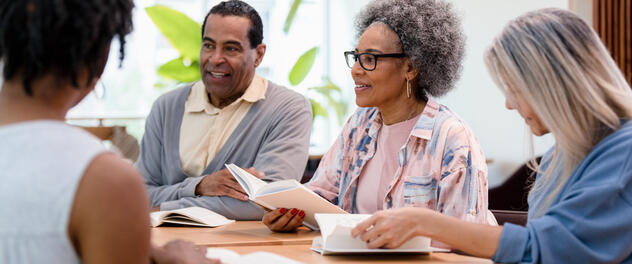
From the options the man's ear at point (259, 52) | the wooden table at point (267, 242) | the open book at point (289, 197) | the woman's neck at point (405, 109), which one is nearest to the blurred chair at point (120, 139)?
the man's ear at point (259, 52)

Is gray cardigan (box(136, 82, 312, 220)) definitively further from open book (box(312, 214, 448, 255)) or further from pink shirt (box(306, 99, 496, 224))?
open book (box(312, 214, 448, 255))

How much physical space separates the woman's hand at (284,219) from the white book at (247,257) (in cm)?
41

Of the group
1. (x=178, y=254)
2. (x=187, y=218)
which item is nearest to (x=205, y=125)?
(x=187, y=218)

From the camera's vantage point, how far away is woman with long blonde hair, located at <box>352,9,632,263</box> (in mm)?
1276

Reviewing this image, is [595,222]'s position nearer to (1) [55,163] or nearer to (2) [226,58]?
(1) [55,163]

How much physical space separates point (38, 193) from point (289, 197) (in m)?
1.13

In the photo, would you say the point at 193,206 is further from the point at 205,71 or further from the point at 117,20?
the point at 117,20

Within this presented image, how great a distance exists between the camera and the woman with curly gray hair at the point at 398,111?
202cm

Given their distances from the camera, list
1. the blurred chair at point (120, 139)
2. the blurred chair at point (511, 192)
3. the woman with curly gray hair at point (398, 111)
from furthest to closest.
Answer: the blurred chair at point (511, 192) < the blurred chair at point (120, 139) < the woman with curly gray hair at point (398, 111)

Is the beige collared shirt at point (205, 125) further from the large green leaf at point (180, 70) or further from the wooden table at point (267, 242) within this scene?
the large green leaf at point (180, 70)

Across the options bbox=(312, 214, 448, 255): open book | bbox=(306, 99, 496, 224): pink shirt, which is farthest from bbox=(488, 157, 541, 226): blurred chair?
bbox=(312, 214, 448, 255): open book

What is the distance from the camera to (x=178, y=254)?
1.09 m

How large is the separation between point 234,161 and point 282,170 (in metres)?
0.23

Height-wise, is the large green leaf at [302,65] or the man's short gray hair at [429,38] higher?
the man's short gray hair at [429,38]
